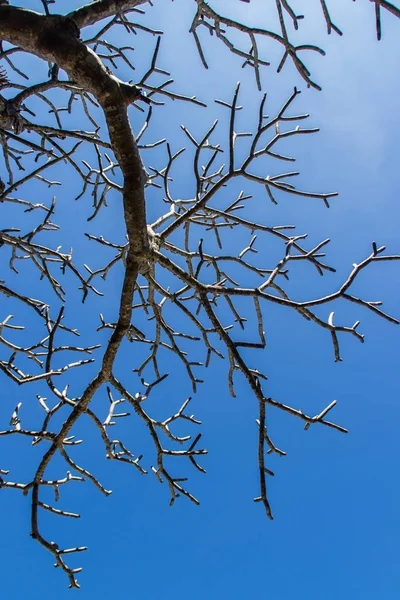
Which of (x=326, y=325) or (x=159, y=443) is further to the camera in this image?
(x=159, y=443)

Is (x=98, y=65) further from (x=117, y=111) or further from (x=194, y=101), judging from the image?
(x=194, y=101)

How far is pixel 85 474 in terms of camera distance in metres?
3.14

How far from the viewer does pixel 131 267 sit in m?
2.74

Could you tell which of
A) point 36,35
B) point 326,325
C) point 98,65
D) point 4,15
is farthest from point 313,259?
point 4,15

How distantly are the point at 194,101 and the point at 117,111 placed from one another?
1035 millimetres

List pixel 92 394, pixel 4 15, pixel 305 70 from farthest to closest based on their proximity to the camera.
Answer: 1. pixel 92 394
2. pixel 305 70
3. pixel 4 15

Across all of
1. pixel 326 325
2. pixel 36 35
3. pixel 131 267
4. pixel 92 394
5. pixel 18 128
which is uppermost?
pixel 18 128

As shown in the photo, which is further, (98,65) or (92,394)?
(92,394)

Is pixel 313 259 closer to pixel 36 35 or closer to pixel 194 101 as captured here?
pixel 194 101

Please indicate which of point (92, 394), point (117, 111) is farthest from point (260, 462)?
point (117, 111)

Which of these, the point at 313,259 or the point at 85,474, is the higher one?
the point at 313,259

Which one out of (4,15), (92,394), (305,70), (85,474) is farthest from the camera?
(85,474)

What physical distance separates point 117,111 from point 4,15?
0.68 metres

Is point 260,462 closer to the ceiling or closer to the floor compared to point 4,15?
closer to the floor
